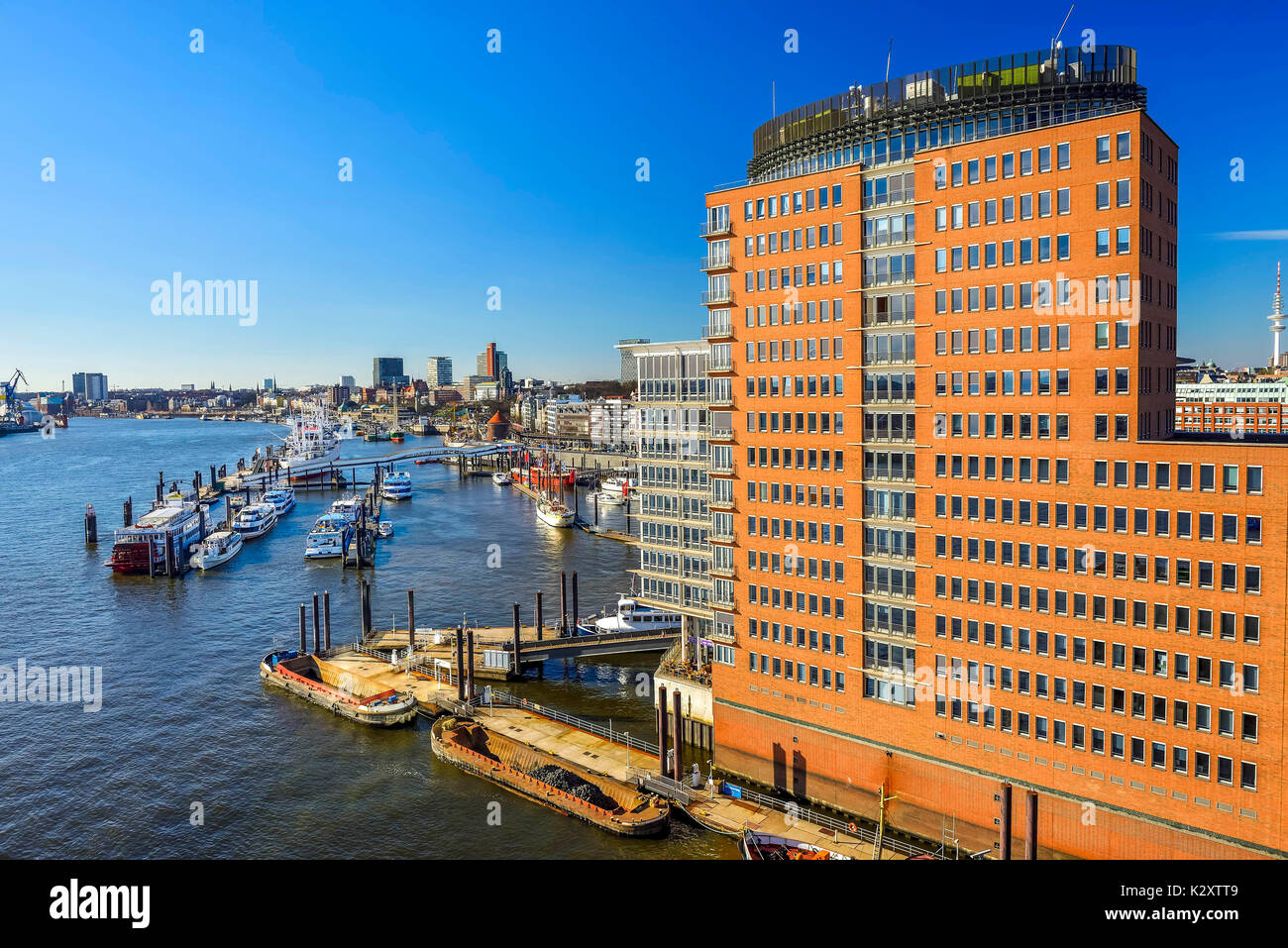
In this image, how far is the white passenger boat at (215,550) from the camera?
92.1 m

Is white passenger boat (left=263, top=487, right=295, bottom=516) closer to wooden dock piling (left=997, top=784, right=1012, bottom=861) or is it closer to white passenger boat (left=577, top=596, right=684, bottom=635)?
white passenger boat (left=577, top=596, right=684, bottom=635)

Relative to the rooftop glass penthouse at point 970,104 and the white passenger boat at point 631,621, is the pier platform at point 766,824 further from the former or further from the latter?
the rooftop glass penthouse at point 970,104

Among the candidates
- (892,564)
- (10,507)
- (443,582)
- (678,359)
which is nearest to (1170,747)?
(892,564)

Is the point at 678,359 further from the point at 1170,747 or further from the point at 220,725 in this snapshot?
the point at 220,725

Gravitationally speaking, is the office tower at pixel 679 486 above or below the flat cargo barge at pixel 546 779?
above

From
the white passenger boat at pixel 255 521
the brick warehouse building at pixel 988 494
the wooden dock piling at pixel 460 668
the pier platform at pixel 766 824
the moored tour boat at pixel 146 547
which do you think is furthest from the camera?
the white passenger boat at pixel 255 521

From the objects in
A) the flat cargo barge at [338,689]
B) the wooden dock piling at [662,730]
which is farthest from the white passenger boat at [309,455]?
the wooden dock piling at [662,730]

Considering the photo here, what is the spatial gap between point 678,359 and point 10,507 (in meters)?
132

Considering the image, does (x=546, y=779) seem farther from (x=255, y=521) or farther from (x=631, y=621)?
(x=255, y=521)

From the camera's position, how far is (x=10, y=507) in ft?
436

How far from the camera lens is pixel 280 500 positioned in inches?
5290

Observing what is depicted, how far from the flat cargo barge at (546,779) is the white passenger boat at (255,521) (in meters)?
72.0

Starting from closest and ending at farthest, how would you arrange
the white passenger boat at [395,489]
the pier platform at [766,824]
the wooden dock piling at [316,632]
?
1. the pier platform at [766,824]
2. the wooden dock piling at [316,632]
3. the white passenger boat at [395,489]

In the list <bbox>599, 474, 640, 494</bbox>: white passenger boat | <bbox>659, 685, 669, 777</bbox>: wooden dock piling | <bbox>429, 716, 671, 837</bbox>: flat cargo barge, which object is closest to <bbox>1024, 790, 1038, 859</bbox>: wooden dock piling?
<bbox>429, 716, 671, 837</bbox>: flat cargo barge
